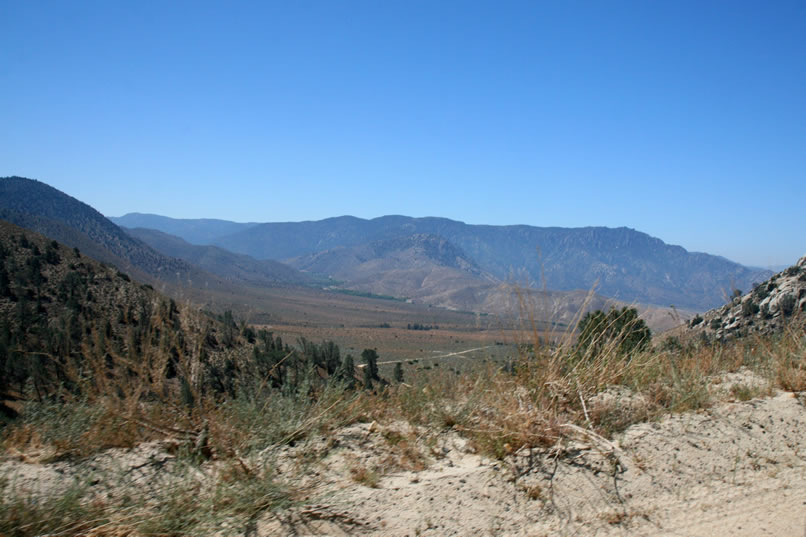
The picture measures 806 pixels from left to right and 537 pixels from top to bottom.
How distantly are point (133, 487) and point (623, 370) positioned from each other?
13.9 feet

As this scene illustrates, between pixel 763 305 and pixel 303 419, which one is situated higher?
pixel 763 305

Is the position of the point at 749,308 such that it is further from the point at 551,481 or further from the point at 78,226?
the point at 78,226

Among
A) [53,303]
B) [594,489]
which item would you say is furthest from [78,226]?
[594,489]

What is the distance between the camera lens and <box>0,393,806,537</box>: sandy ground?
3000 mm

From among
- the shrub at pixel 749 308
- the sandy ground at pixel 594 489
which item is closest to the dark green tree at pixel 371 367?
the sandy ground at pixel 594 489

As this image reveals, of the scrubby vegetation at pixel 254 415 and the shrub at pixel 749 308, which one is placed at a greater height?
the shrub at pixel 749 308

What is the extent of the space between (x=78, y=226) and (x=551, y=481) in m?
150

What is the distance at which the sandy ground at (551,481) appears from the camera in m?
3.00

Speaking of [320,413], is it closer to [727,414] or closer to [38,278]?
[727,414]

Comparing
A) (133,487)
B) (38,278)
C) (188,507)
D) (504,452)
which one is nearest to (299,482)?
(188,507)

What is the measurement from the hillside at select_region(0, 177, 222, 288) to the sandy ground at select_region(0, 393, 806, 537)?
9934 centimetres

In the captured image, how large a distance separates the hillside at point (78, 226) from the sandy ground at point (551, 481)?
99336 mm

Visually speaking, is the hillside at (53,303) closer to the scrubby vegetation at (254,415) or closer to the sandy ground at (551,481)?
the scrubby vegetation at (254,415)

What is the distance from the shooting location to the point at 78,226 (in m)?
127
